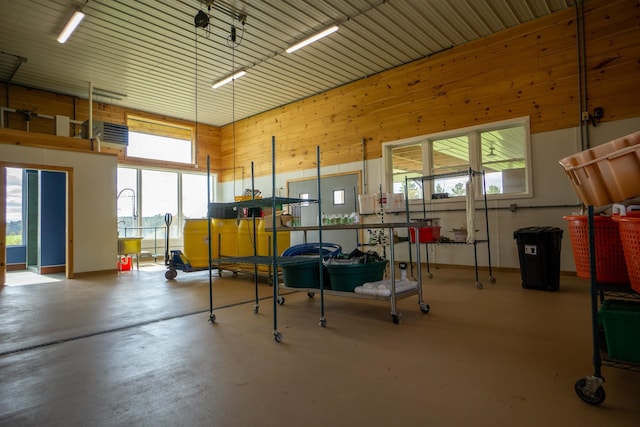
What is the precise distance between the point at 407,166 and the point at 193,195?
6785mm

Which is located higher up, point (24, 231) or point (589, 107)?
point (589, 107)

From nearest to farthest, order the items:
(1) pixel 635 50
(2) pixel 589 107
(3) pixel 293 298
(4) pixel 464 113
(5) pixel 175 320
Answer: (5) pixel 175 320 → (3) pixel 293 298 → (1) pixel 635 50 → (2) pixel 589 107 → (4) pixel 464 113

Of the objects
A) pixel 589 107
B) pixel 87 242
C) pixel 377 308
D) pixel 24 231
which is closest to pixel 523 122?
pixel 589 107

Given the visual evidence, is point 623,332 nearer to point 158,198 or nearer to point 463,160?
point 463,160

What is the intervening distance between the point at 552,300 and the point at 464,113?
365 cm

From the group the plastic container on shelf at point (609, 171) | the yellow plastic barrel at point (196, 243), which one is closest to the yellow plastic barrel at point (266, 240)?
the yellow plastic barrel at point (196, 243)

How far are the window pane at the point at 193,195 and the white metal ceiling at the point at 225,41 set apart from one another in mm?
2843

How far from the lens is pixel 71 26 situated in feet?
18.2

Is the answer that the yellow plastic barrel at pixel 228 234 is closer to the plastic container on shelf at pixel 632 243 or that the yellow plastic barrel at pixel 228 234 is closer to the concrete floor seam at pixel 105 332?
the concrete floor seam at pixel 105 332

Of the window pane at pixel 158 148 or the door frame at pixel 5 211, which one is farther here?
the window pane at pixel 158 148

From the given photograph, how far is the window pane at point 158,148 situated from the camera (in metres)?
9.77

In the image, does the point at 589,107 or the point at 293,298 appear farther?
the point at 589,107

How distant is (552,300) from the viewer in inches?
154

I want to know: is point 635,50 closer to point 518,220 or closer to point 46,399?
point 518,220
